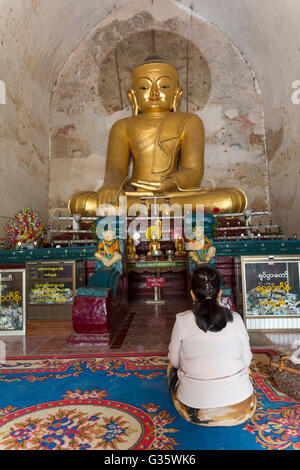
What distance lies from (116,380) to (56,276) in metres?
1.72

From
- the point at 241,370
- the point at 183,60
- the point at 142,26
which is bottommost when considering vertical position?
the point at 241,370

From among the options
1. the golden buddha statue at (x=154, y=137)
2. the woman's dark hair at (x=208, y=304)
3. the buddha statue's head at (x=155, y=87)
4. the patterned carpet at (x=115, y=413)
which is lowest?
the patterned carpet at (x=115, y=413)

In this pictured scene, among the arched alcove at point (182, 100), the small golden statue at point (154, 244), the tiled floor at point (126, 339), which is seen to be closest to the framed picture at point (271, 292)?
the tiled floor at point (126, 339)

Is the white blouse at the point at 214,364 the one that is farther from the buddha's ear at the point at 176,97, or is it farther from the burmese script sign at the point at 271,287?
the buddha's ear at the point at 176,97

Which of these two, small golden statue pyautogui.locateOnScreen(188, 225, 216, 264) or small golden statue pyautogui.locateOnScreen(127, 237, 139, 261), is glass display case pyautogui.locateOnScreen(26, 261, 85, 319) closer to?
small golden statue pyautogui.locateOnScreen(188, 225, 216, 264)

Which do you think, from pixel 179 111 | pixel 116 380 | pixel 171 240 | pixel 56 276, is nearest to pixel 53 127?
pixel 179 111

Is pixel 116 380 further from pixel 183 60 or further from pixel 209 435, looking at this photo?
pixel 183 60

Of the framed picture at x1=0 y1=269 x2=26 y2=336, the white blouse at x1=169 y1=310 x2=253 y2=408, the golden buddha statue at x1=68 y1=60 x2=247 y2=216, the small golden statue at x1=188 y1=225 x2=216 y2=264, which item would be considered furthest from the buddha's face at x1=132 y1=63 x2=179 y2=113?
the white blouse at x1=169 y1=310 x2=253 y2=408

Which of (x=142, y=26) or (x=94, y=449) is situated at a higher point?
(x=142, y=26)

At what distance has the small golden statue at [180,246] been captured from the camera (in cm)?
498

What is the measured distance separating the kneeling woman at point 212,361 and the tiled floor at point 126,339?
123 cm

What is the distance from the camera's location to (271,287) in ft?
11.7

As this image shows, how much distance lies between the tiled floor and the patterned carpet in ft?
1.13

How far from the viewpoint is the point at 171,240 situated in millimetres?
5301
